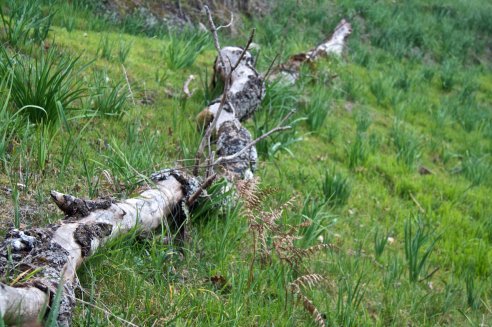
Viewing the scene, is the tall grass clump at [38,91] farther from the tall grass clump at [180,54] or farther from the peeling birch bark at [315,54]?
the peeling birch bark at [315,54]

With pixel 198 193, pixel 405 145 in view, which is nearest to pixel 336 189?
pixel 198 193

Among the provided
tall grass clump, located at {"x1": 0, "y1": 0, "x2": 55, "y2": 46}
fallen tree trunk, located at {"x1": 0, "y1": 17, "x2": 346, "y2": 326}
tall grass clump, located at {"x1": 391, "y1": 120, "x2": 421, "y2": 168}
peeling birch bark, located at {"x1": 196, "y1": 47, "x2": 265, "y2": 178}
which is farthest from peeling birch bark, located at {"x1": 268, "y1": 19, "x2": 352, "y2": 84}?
fallen tree trunk, located at {"x1": 0, "y1": 17, "x2": 346, "y2": 326}

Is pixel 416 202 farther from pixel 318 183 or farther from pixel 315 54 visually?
pixel 315 54

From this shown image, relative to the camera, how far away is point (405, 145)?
5258 millimetres

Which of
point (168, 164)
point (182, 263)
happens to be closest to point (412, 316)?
point (182, 263)

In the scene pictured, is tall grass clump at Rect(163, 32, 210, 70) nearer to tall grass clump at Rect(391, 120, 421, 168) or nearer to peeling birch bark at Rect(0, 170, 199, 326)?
tall grass clump at Rect(391, 120, 421, 168)

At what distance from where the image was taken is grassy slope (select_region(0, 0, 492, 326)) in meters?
2.29

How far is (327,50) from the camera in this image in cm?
743

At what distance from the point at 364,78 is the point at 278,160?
3390 mm

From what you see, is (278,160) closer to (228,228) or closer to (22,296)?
(228,228)

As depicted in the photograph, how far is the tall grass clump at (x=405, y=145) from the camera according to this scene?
198 inches

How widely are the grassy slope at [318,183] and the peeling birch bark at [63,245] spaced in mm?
102

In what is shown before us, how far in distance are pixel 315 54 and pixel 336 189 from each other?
321 cm

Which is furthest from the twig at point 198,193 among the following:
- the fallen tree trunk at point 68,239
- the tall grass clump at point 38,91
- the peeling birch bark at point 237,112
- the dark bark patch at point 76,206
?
the tall grass clump at point 38,91
